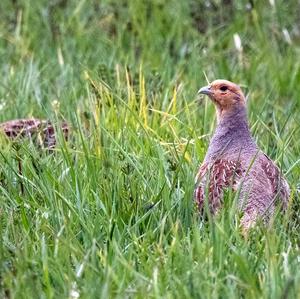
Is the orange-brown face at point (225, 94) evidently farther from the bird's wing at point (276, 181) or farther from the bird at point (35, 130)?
the bird at point (35, 130)

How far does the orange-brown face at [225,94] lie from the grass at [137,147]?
0.60ft

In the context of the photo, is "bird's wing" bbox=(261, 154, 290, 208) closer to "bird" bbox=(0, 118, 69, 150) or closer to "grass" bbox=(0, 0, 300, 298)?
"grass" bbox=(0, 0, 300, 298)

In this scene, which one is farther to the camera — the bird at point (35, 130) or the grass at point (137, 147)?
the bird at point (35, 130)

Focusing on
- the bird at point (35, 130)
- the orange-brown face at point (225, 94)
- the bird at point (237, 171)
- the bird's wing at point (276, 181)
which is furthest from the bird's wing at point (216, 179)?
the bird at point (35, 130)

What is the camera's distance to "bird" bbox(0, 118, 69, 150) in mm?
6133

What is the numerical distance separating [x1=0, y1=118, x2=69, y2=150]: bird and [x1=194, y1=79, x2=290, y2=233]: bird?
944mm

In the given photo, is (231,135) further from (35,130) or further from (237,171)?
(35,130)

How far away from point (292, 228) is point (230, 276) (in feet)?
3.12

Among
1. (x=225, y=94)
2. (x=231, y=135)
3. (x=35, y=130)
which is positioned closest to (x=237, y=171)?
(x=231, y=135)

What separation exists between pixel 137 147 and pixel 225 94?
20.5 inches

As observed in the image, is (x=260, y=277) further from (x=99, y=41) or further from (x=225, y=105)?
(x=99, y=41)

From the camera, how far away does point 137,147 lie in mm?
5676

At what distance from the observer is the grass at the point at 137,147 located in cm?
395

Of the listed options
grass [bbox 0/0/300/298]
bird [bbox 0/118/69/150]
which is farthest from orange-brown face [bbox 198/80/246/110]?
bird [bbox 0/118/69/150]
